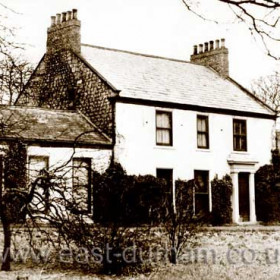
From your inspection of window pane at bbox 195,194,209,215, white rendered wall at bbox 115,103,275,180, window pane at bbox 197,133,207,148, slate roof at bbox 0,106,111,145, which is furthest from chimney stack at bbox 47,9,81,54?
window pane at bbox 195,194,209,215

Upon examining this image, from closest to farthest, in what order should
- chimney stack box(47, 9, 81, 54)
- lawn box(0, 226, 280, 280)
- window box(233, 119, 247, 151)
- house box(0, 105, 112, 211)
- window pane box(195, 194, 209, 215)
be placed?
lawn box(0, 226, 280, 280), house box(0, 105, 112, 211), window pane box(195, 194, 209, 215), chimney stack box(47, 9, 81, 54), window box(233, 119, 247, 151)

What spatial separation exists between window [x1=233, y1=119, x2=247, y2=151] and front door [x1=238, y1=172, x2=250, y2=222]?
144cm

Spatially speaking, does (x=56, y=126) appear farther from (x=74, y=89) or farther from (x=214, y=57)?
(x=214, y=57)

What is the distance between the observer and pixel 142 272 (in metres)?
13.0

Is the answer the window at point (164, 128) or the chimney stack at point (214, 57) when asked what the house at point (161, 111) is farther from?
the chimney stack at point (214, 57)

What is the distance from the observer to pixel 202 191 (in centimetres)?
3011

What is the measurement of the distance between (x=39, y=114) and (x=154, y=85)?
5.87 metres

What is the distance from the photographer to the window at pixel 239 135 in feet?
105

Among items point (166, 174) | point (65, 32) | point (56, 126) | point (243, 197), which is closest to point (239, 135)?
point (243, 197)

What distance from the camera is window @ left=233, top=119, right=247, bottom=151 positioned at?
32062 mm

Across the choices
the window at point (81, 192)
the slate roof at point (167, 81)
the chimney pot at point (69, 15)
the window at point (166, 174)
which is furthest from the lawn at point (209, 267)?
the chimney pot at point (69, 15)

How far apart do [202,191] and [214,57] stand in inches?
387

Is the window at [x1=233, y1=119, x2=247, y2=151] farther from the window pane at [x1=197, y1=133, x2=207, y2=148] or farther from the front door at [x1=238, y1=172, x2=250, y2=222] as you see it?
the window pane at [x1=197, y1=133, x2=207, y2=148]

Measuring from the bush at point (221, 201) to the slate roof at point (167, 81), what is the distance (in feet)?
13.0
